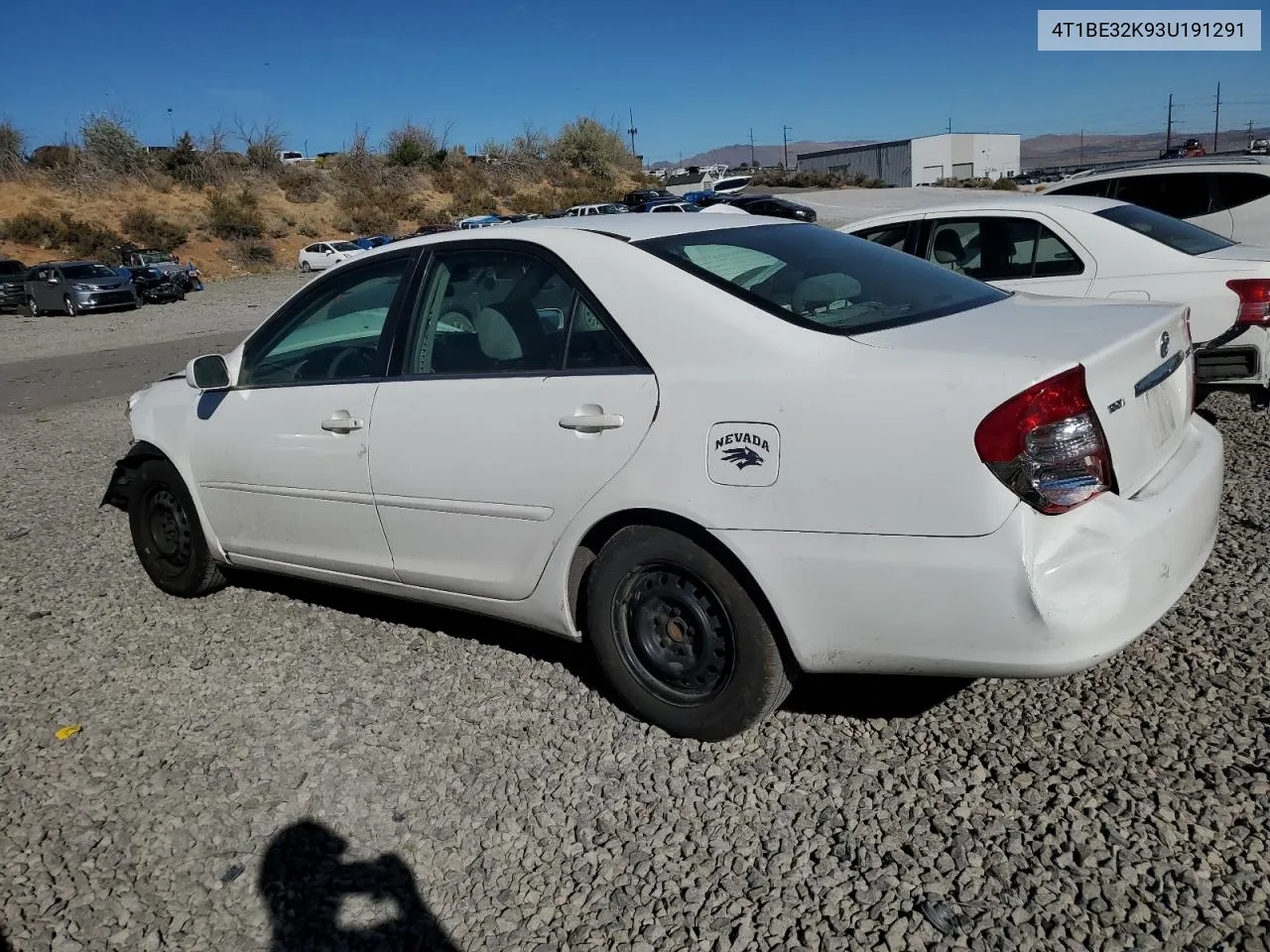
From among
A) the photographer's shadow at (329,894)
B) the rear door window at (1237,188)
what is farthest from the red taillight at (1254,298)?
the photographer's shadow at (329,894)

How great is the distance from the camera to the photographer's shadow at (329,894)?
2570mm

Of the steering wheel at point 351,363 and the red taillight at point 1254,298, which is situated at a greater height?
the steering wheel at point 351,363

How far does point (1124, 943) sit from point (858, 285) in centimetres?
207

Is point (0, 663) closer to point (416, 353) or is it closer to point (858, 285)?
point (416, 353)

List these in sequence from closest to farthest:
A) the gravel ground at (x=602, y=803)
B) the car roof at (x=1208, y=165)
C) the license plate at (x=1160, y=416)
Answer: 1. the gravel ground at (x=602, y=803)
2. the license plate at (x=1160, y=416)
3. the car roof at (x=1208, y=165)

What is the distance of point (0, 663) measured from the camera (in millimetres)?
4402

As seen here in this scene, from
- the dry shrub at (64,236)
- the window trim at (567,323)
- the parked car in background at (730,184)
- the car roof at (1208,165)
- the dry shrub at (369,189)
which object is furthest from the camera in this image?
the parked car in background at (730,184)

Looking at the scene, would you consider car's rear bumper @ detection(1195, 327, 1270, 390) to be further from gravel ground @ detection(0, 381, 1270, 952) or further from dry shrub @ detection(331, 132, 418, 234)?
dry shrub @ detection(331, 132, 418, 234)

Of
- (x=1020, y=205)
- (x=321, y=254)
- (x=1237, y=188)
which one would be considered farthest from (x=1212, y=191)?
(x=321, y=254)

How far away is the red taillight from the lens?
597 cm

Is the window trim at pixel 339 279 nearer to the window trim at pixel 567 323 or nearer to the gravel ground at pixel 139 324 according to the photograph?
the window trim at pixel 567 323

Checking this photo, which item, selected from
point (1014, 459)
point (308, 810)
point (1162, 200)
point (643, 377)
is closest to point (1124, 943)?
point (1014, 459)

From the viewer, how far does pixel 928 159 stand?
81.1 meters

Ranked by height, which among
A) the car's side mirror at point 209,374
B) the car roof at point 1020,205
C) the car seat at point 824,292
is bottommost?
the car's side mirror at point 209,374
